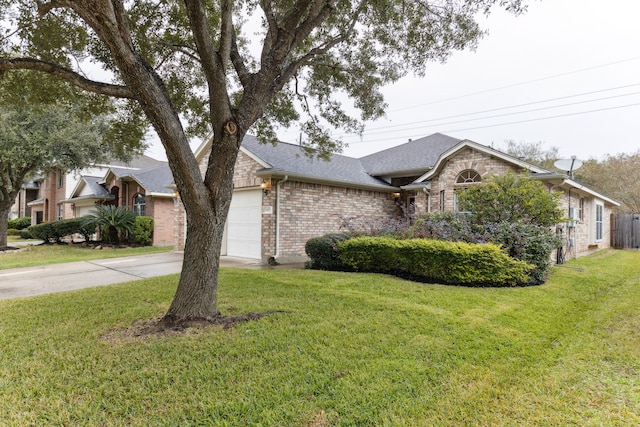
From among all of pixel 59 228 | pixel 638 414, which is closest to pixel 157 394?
pixel 638 414

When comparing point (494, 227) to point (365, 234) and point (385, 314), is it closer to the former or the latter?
point (365, 234)

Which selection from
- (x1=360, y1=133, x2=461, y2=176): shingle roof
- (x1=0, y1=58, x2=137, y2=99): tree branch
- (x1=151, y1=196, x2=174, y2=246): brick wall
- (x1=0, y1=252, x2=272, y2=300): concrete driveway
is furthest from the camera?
(x1=151, y1=196, x2=174, y2=246): brick wall

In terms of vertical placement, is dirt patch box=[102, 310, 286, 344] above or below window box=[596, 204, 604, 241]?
below

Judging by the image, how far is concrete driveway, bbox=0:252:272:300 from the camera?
704cm

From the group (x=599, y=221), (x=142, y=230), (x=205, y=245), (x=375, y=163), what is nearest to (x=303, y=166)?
(x=375, y=163)

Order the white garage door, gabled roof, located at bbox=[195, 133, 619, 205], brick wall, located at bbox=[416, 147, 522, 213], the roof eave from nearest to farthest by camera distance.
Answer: the roof eave
gabled roof, located at bbox=[195, 133, 619, 205]
brick wall, located at bbox=[416, 147, 522, 213]
the white garage door

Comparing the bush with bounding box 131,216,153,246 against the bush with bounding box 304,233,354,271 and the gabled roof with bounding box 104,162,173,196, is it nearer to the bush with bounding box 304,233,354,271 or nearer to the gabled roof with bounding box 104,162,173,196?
the gabled roof with bounding box 104,162,173,196

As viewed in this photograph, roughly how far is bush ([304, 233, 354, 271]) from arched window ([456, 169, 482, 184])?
202 inches

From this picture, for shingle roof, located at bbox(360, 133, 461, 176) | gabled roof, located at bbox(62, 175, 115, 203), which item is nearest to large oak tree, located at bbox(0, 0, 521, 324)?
shingle roof, located at bbox(360, 133, 461, 176)

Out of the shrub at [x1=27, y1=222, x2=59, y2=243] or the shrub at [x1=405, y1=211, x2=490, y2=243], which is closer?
the shrub at [x1=405, y1=211, x2=490, y2=243]

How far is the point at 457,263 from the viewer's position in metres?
6.96

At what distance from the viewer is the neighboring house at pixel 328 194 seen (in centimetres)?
1072

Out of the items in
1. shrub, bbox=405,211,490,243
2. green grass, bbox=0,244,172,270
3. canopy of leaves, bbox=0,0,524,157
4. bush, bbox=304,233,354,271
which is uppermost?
canopy of leaves, bbox=0,0,524,157

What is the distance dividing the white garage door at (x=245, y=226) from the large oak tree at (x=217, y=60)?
326cm
